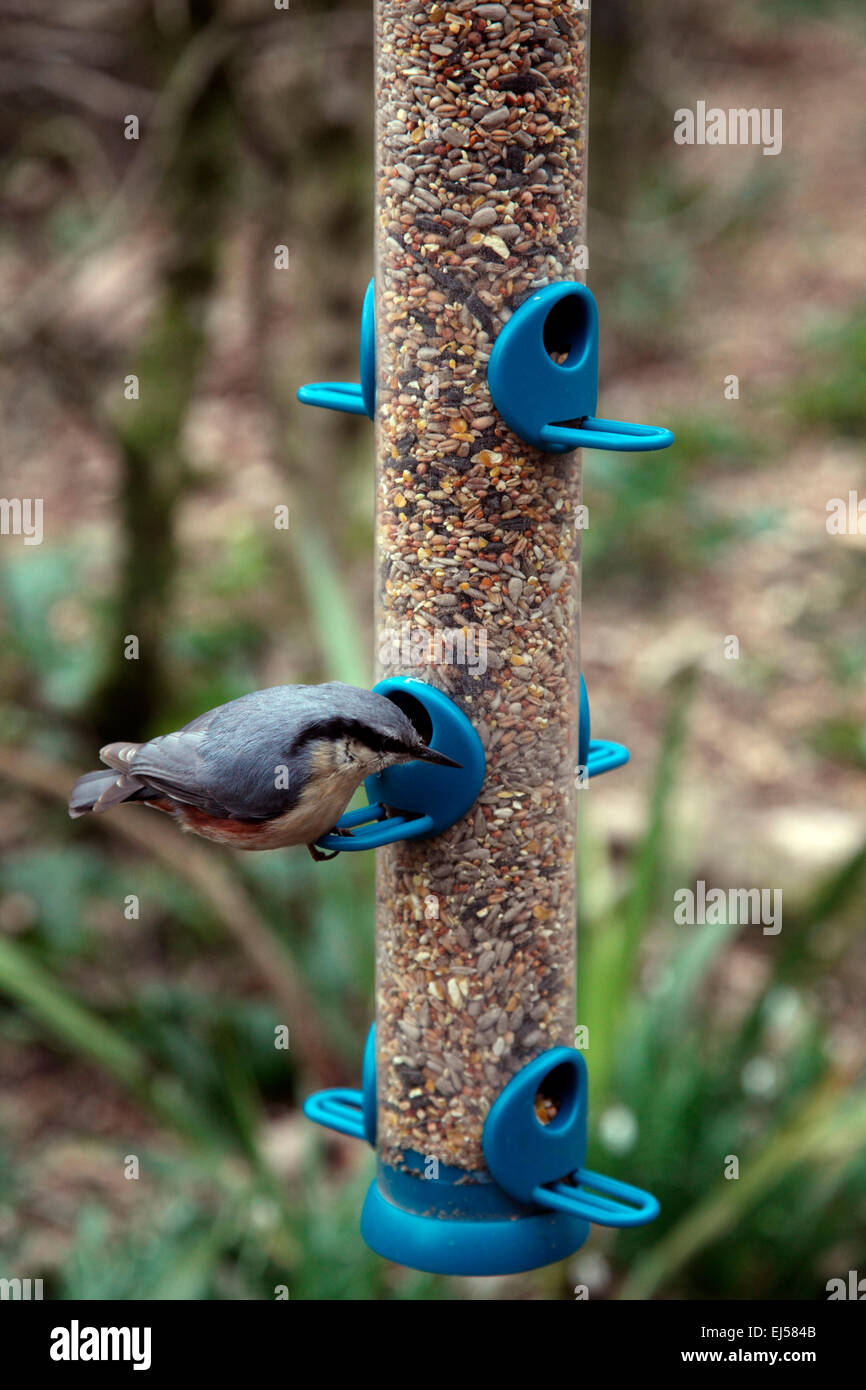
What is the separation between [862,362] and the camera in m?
9.16

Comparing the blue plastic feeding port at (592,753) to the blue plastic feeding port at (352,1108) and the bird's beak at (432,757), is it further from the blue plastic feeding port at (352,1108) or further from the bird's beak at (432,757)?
the blue plastic feeding port at (352,1108)

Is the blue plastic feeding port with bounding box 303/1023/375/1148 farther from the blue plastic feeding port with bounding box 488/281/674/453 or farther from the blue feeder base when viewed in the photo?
the blue plastic feeding port with bounding box 488/281/674/453

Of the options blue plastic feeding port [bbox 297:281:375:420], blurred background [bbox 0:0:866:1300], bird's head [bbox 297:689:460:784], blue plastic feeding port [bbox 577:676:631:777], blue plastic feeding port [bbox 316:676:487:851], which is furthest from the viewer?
blurred background [bbox 0:0:866:1300]

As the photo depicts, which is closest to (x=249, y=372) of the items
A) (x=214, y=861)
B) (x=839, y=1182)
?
(x=214, y=861)

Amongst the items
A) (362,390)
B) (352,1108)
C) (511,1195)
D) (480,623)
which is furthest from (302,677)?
(511,1195)

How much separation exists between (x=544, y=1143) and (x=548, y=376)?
136cm

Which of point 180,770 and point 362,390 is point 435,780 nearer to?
point 180,770

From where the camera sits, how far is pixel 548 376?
104 inches

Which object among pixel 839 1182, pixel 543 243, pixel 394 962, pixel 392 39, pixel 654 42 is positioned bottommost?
pixel 839 1182

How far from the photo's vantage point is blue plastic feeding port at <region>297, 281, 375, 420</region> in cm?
285

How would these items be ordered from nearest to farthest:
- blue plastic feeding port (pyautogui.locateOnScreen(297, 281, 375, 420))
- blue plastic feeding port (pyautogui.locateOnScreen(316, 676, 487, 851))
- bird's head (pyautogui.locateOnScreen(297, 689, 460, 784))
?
bird's head (pyautogui.locateOnScreen(297, 689, 460, 784))
blue plastic feeding port (pyautogui.locateOnScreen(316, 676, 487, 851))
blue plastic feeding port (pyautogui.locateOnScreen(297, 281, 375, 420))

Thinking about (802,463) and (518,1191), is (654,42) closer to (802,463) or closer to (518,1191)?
(802,463)

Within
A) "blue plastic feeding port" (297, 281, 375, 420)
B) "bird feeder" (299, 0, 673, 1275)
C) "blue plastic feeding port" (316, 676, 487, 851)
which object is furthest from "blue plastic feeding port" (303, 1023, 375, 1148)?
"blue plastic feeding port" (297, 281, 375, 420)

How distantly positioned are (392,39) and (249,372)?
292 inches
